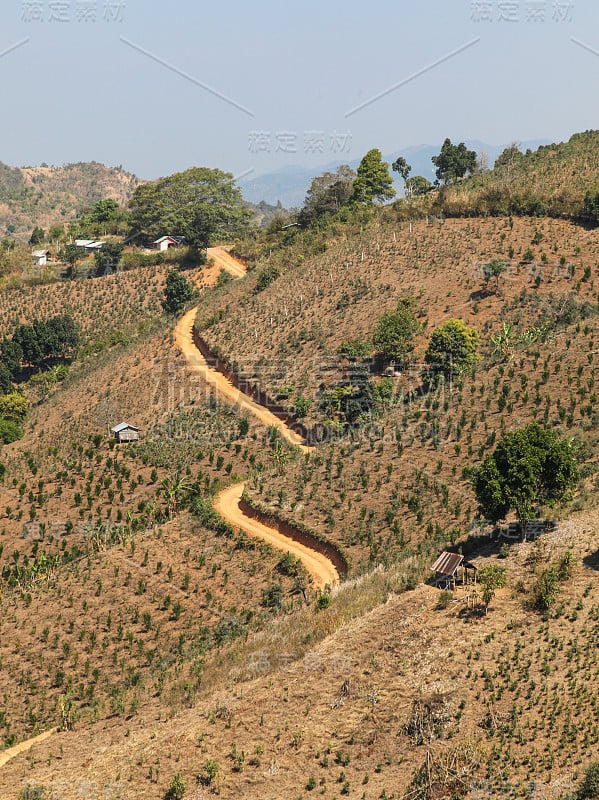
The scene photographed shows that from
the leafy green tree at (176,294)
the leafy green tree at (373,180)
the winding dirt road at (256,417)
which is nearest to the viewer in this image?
the winding dirt road at (256,417)

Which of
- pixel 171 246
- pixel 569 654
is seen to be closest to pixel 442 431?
pixel 569 654

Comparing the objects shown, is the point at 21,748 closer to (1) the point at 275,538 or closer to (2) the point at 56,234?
(1) the point at 275,538

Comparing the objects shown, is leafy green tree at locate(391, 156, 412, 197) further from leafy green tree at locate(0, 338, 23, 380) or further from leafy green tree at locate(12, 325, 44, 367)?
leafy green tree at locate(0, 338, 23, 380)

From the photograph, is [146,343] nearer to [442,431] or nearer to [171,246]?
[171,246]

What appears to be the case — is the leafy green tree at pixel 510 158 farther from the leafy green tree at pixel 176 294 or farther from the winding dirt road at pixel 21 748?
the winding dirt road at pixel 21 748

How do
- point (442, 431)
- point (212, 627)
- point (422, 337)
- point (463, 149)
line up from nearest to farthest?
point (212, 627) → point (442, 431) → point (422, 337) → point (463, 149)

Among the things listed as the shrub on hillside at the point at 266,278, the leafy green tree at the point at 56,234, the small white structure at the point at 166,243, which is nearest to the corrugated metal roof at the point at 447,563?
the shrub on hillside at the point at 266,278

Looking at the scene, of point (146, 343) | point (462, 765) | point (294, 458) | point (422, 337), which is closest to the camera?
point (462, 765)
